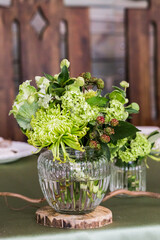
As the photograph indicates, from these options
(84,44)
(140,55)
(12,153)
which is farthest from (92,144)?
(140,55)

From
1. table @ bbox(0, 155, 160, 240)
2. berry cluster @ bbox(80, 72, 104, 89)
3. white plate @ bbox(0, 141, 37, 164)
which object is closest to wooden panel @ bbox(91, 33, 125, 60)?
white plate @ bbox(0, 141, 37, 164)

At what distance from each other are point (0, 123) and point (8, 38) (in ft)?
1.83

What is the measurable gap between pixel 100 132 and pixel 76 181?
105 millimetres

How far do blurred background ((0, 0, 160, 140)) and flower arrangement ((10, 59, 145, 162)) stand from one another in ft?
6.30

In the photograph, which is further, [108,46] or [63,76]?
[108,46]

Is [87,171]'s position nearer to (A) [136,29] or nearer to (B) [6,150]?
(B) [6,150]

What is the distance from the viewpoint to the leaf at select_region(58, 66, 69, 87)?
2.55ft

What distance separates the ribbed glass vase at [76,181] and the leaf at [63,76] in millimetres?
131

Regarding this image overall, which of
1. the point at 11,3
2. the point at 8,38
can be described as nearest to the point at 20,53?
the point at 8,38

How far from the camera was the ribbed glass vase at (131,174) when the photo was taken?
1.04 m

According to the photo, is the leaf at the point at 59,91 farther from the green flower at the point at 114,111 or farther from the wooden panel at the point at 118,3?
the wooden panel at the point at 118,3

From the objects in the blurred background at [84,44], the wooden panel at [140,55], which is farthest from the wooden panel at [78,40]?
the wooden panel at [140,55]

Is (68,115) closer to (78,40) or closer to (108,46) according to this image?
(78,40)

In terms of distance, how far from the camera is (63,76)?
78 cm
